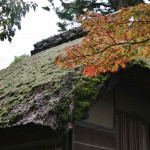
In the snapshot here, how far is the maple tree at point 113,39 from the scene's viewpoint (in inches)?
150

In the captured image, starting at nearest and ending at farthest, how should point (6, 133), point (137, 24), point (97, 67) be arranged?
point (137, 24), point (97, 67), point (6, 133)

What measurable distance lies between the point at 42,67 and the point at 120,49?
2.39m

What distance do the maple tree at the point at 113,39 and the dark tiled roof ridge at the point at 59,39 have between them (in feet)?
12.1

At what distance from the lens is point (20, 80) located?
615 cm

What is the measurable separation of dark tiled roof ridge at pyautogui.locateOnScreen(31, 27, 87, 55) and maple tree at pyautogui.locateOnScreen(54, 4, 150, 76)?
12.1ft

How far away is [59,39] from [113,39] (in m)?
5.05

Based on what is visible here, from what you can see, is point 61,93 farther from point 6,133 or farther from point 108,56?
point 6,133

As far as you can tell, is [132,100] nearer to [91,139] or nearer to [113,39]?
[91,139]

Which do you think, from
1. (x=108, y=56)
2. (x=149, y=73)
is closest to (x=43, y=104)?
(x=108, y=56)

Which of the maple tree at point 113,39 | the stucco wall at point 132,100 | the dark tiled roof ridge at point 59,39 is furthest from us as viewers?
the dark tiled roof ridge at point 59,39

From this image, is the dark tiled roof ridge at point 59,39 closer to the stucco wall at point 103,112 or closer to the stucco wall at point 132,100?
the stucco wall at point 132,100

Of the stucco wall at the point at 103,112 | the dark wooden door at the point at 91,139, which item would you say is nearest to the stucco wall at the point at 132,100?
the stucco wall at the point at 103,112

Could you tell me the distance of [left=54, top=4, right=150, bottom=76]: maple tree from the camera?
382 centimetres

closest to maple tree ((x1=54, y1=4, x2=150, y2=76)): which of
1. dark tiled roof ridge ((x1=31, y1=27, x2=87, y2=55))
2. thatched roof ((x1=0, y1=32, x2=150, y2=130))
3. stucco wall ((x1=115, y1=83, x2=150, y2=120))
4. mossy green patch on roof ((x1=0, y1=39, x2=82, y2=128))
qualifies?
thatched roof ((x1=0, y1=32, x2=150, y2=130))
